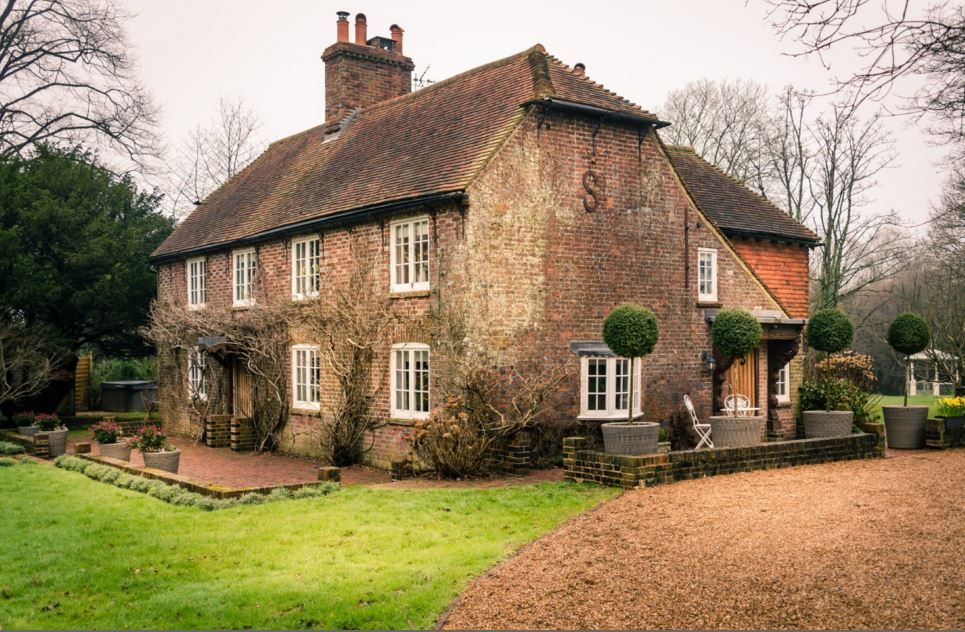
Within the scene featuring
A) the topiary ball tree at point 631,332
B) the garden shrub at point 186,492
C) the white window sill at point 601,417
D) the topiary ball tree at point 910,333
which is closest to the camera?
the garden shrub at point 186,492

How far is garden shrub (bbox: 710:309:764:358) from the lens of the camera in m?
17.3

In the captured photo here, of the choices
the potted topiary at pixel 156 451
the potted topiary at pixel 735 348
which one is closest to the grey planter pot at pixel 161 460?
the potted topiary at pixel 156 451

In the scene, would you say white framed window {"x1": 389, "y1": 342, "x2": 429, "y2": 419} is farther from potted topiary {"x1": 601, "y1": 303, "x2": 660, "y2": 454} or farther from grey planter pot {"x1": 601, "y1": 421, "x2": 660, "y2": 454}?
grey planter pot {"x1": 601, "y1": 421, "x2": 660, "y2": 454}

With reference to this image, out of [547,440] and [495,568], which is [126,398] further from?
[495,568]

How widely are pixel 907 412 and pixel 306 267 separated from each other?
13625 mm

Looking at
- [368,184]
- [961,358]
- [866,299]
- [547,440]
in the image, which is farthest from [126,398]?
[866,299]

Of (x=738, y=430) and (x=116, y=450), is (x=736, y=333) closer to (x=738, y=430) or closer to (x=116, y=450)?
(x=738, y=430)

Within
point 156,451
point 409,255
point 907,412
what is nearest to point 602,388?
point 409,255

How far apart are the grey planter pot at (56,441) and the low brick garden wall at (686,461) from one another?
12465 millimetres

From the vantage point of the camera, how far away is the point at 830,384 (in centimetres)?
2120

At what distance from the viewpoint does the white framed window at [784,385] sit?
22500 millimetres

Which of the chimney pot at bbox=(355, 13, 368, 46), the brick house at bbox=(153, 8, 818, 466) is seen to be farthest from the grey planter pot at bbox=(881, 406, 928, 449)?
the chimney pot at bbox=(355, 13, 368, 46)

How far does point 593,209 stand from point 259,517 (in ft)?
30.2

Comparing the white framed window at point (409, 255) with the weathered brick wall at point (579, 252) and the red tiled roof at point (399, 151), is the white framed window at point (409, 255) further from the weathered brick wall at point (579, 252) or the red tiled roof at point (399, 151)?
the weathered brick wall at point (579, 252)
